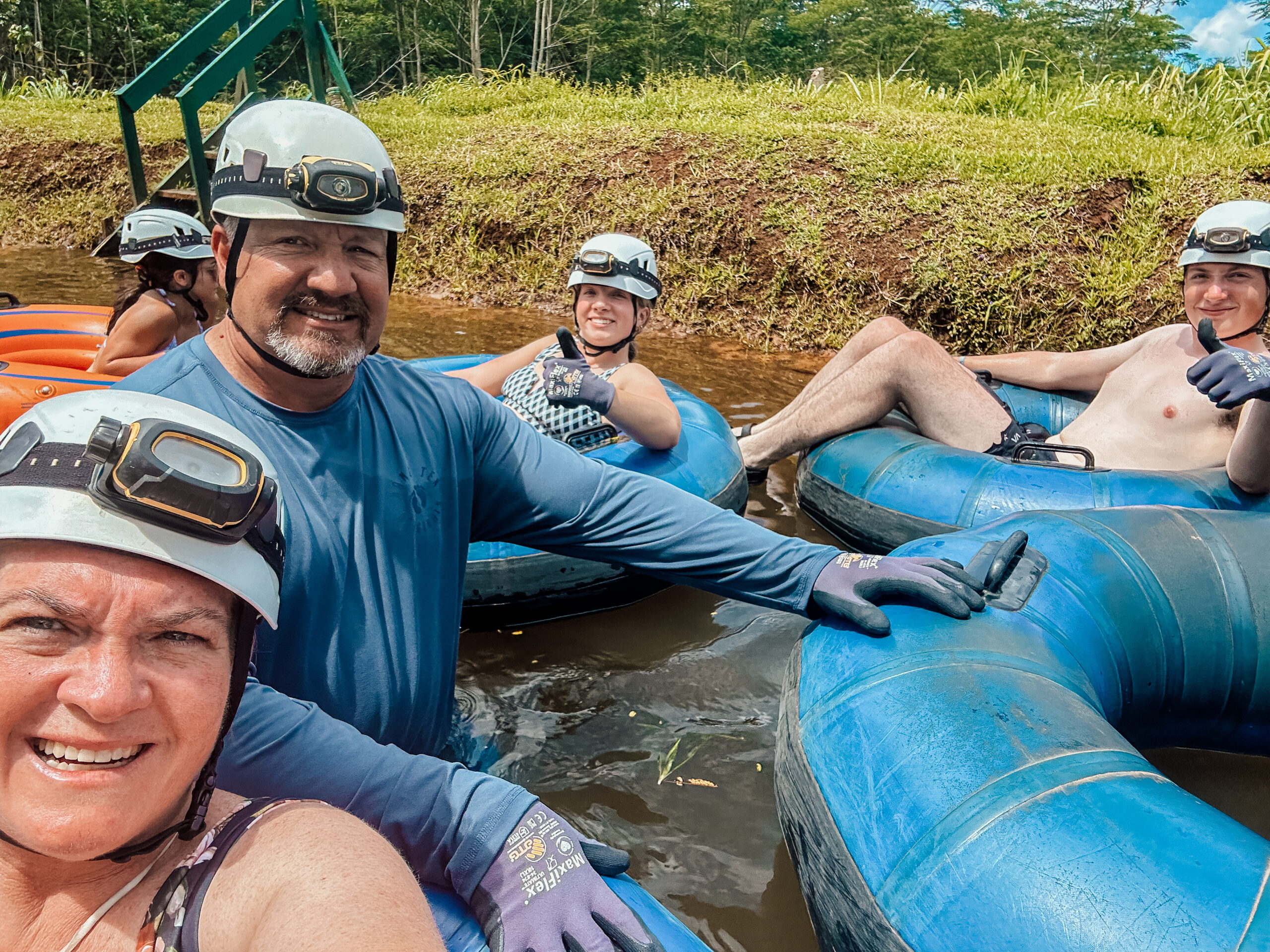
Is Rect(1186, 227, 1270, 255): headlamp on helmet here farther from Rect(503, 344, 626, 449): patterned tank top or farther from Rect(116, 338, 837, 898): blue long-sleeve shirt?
Rect(116, 338, 837, 898): blue long-sleeve shirt

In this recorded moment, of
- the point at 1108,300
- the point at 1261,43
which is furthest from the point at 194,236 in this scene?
the point at 1261,43

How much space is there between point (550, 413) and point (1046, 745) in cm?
252

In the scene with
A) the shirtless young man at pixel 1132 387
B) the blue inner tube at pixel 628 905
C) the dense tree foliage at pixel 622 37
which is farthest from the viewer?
the dense tree foliage at pixel 622 37

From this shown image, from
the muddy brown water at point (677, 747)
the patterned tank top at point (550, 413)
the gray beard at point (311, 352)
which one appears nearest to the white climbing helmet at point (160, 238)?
the patterned tank top at point (550, 413)

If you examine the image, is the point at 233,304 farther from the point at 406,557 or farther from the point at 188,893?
the point at 188,893

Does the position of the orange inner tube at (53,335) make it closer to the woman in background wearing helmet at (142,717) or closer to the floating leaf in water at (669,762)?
the floating leaf in water at (669,762)

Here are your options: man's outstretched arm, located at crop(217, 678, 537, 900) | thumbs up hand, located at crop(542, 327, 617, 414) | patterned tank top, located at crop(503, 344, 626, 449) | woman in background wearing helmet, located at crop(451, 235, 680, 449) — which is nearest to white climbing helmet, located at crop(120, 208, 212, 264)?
woman in background wearing helmet, located at crop(451, 235, 680, 449)

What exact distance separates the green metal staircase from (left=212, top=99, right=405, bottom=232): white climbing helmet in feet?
22.3

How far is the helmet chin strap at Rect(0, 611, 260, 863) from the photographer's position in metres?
1.19

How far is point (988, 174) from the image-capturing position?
8.77 m

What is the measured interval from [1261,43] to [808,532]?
32.4 feet

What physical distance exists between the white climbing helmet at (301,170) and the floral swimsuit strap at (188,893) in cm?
124

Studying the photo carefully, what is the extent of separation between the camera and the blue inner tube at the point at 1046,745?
156 cm

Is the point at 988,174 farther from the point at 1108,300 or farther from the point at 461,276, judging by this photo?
the point at 461,276
